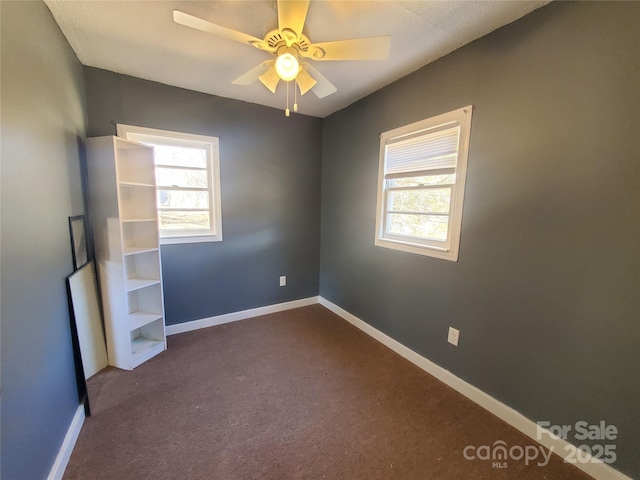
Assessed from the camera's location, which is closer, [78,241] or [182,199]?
[78,241]

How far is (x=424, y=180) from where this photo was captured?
2180 mm

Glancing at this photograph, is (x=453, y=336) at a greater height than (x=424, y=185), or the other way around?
(x=424, y=185)

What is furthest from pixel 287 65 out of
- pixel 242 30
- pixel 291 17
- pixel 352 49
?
pixel 242 30

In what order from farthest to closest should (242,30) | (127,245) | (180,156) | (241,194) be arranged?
(241,194), (180,156), (127,245), (242,30)

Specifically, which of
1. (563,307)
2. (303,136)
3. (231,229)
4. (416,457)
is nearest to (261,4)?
(303,136)

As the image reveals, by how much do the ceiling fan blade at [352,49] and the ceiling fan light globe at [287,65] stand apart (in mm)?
96

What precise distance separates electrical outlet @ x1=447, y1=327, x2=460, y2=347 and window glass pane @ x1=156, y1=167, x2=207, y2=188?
2.73 meters

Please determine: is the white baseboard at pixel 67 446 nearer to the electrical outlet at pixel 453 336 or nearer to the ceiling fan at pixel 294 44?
the ceiling fan at pixel 294 44

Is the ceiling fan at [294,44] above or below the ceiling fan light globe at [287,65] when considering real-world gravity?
above

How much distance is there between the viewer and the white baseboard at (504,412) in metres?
1.34

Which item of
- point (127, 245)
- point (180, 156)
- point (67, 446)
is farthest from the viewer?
point (180, 156)

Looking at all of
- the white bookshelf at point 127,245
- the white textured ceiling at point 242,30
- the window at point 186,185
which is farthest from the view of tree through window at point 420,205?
the white bookshelf at point 127,245

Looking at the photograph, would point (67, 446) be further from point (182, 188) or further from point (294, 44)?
point (294, 44)

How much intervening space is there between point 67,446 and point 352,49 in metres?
2.67
